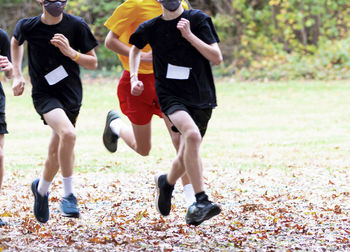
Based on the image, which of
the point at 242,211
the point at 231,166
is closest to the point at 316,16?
the point at 231,166

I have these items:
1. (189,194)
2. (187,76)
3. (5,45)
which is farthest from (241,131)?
(187,76)

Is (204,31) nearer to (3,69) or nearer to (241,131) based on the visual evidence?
(3,69)

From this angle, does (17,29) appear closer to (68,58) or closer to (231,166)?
(68,58)

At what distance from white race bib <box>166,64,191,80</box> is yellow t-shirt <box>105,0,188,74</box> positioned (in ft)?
4.67

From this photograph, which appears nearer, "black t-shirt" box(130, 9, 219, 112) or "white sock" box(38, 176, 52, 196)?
"black t-shirt" box(130, 9, 219, 112)

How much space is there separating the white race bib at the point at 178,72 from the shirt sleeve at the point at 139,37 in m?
0.41

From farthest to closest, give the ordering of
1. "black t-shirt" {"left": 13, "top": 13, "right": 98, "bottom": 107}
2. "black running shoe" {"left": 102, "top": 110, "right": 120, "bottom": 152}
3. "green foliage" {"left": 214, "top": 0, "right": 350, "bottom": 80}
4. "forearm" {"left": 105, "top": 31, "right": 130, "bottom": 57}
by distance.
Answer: "green foliage" {"left": 214, "top": 0, "right": 350, "bottom": 80}, "black running shoe" {"left": 102, "top": 110, "right": 120, "bottom": 152}, "forearm" {"left": 105, "top": 31, "right": 130, "bottom": 57}, "black t-shirt" {"left": 13, "top": 13, "right": 98, "bottom": 107}

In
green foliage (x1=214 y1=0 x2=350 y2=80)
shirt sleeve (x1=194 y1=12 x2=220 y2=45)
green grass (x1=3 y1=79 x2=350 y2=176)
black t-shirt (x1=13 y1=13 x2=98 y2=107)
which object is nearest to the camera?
shirt sleeve (x1=194 y1=12 x2=220 y2=45)

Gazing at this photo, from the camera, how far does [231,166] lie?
12.4m

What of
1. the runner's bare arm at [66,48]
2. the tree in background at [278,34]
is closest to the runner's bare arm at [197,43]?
the runner's bare arm at [66,48]

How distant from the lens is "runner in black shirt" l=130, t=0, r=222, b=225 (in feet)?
19.9

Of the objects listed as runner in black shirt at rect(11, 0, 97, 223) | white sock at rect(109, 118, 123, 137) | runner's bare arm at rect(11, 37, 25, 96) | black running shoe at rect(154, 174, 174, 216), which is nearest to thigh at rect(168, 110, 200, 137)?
black running shoe at rect(154, 174, 174, 216)

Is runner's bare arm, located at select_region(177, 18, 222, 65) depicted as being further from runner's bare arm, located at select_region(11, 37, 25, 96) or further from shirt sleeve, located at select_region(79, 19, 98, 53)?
runner's bare arm, located at select_region(11, 37, 25, 96)

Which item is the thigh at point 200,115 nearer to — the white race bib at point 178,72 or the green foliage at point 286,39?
the white race bib at point 178,72
